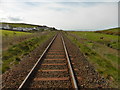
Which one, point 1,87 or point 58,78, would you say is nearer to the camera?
point 1,87

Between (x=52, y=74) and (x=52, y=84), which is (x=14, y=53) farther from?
(x=52, y=84)

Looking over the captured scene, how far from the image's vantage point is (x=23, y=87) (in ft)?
14.9

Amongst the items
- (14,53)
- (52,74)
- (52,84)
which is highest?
(14,53)

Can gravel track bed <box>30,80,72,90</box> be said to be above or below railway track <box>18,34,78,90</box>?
below

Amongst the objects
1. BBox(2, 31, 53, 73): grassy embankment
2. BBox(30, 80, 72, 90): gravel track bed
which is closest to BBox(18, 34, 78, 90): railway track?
BBox(30, 80, 72, 90): gravel track bed

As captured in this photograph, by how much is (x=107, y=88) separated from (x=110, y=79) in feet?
3.30

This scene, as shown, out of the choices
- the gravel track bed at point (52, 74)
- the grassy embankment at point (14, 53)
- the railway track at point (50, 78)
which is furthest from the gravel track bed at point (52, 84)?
the grassy embankment at point (14, 53)

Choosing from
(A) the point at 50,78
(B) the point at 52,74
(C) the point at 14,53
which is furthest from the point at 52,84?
(C) the point at 14,53

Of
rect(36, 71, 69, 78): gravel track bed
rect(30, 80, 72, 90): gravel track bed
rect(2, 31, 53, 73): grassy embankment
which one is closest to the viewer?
rect(30, 80, 72, 90): gravel track bed

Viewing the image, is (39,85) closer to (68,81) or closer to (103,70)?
(68,81)

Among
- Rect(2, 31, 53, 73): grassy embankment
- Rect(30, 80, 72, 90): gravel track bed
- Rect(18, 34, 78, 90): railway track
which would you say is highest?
Rect(2, 31, 53, 73): grassy embankment

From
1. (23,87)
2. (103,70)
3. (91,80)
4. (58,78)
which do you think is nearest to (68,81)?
(58,78)

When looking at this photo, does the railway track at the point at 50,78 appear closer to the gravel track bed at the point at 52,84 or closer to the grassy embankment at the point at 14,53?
the gravel track bed at the point at 52,84

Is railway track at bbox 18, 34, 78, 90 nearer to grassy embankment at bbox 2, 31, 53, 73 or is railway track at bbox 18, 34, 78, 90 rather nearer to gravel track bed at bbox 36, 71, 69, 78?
gravel track bed at bbox 36, 71, 69, 78
